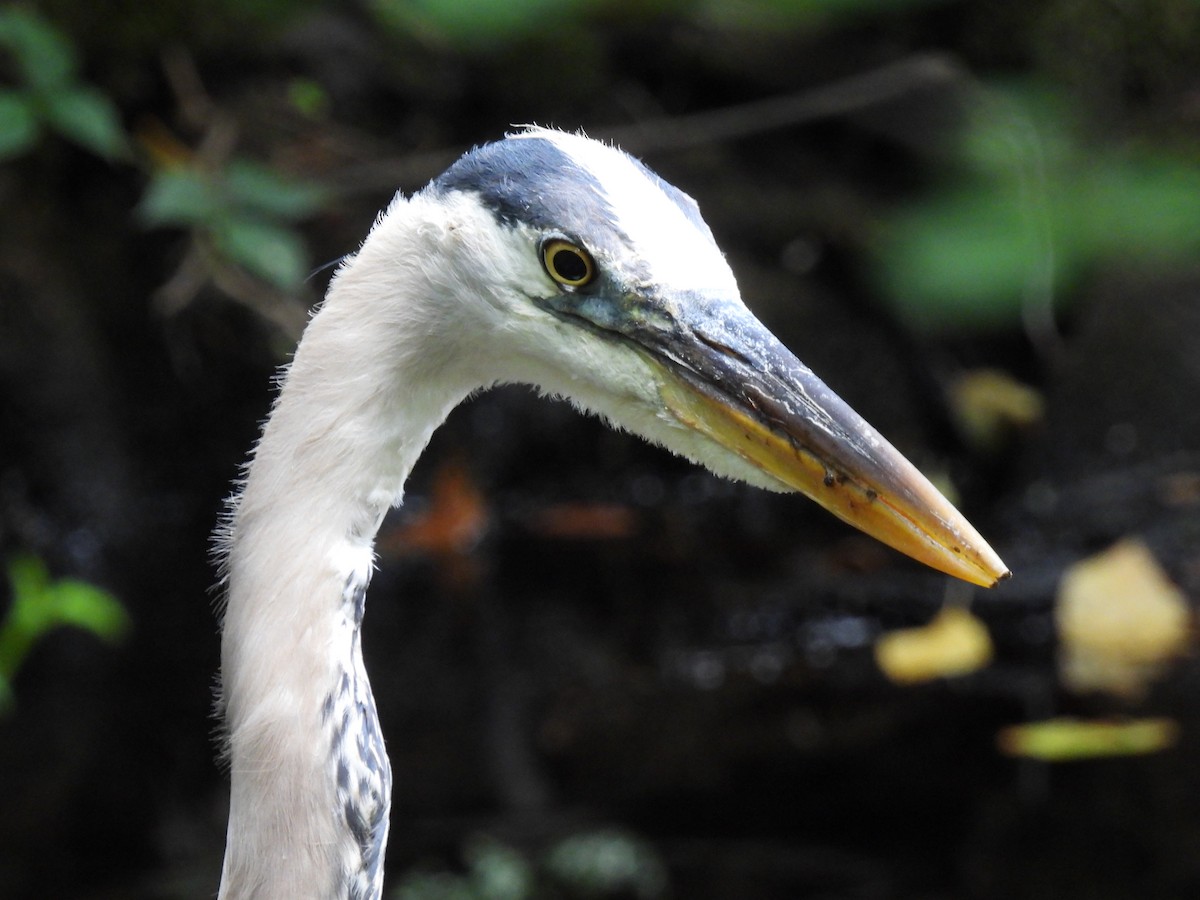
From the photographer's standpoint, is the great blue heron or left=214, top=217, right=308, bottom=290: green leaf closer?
the great blue heron

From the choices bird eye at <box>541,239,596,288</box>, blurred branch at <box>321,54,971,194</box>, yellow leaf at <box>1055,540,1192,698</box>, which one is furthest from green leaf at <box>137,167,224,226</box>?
yellow leaf at <box>1055,540,1192,698</box>

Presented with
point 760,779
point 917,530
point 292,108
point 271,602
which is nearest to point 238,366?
point 292,108

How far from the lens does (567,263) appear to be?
4.87ft

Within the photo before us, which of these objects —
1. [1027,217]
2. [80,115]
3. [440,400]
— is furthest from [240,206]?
[440,400]

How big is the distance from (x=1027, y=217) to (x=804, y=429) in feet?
7.12

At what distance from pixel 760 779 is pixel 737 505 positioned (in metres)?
1.93

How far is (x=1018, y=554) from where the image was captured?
15.2ft

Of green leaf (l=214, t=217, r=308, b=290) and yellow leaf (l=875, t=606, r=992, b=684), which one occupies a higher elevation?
green leaf (l=214, t=217, r=308, b=290)

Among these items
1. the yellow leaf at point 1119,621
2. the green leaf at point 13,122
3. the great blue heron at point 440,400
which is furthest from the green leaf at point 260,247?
the yellow leaf at point 1119,621

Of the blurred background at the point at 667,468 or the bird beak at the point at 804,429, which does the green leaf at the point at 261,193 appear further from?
the bird beak at the point at 804,429

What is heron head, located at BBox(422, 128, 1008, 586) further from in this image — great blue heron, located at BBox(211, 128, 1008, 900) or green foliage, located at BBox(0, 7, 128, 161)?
green foliage, located at BBox(0, 7, 128, 161)

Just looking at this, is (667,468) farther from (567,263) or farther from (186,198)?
(567,263)

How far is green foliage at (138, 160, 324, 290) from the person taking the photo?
353cm

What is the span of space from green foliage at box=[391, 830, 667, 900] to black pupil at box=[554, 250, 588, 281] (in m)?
2.12
